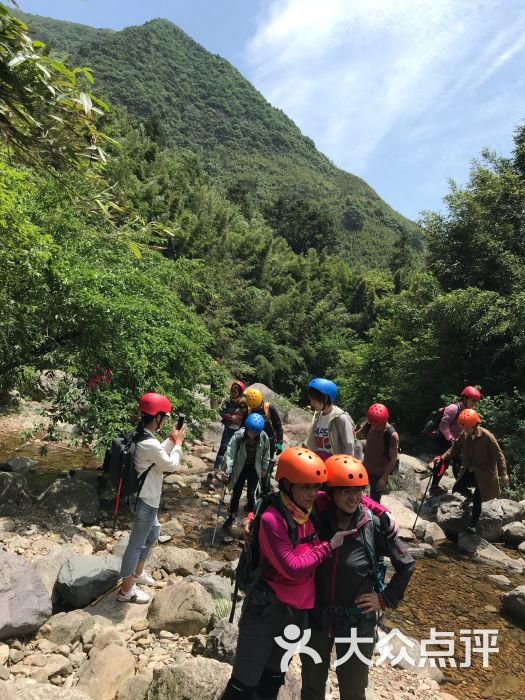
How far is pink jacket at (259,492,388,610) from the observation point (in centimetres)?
265

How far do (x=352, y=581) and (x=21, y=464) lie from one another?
7.84 meters

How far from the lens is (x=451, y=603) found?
6.21m

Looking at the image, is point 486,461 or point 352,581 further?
point 486,461

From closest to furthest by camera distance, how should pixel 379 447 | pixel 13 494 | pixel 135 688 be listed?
pixel 135 688 < pixel 379 447 < pixel 13 494

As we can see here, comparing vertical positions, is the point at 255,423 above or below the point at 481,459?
below

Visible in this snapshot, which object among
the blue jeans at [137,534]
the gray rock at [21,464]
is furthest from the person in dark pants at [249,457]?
the gray rock at [21,464]

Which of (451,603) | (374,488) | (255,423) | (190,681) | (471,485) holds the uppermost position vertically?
(255,423)

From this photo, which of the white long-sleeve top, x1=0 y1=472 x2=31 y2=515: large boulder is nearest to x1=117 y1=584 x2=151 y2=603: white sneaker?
the white long-sleeve top

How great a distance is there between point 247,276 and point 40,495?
1198 inches

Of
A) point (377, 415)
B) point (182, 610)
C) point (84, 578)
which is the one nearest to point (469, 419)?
point (377, 415)

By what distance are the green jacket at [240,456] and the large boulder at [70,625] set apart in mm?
2656

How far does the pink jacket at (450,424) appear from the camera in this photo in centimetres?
932

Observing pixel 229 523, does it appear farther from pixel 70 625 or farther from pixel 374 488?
pixel 70 625

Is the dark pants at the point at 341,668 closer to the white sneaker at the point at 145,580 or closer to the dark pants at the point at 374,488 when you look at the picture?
the white sneaker at the point at 145,580
